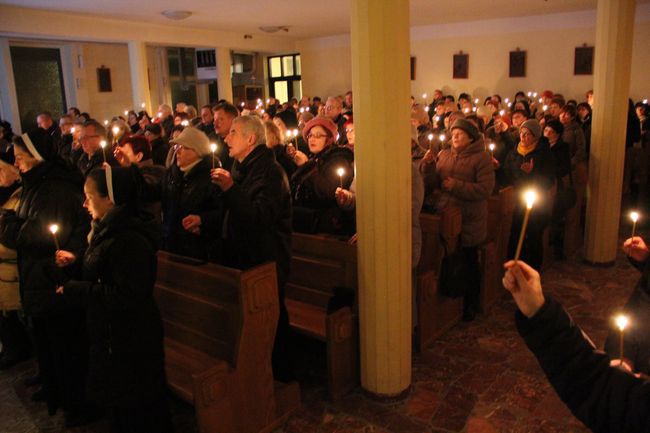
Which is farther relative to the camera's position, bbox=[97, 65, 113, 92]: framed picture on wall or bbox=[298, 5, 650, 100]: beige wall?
bbox=[97, 65, 113, 92]: framed picture on wall

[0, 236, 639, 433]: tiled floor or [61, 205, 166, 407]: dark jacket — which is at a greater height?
[61, 205, 166, 407]: dark jacket

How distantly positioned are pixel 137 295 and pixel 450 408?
7.09ft

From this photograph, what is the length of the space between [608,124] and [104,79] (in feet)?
41.6

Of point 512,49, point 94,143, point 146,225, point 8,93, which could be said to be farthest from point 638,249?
point 512,49

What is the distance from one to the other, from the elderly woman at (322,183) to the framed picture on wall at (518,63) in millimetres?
13011

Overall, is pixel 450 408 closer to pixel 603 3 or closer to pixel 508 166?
pixel 508 166

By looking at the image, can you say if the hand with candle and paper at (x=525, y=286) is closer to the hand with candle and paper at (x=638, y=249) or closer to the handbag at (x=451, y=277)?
the hand with candle and paper at (x=638, y=249)

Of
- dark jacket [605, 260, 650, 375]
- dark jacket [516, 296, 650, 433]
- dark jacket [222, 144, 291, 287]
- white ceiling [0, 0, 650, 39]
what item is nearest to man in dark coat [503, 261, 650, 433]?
dark jacket [516, 296, 650, 433]

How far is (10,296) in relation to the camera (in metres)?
4.14

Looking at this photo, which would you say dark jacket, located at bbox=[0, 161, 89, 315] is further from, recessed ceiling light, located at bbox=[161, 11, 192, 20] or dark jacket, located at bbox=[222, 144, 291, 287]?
recessed ceiling light, located at bbox=[161, 11, 192, 20]

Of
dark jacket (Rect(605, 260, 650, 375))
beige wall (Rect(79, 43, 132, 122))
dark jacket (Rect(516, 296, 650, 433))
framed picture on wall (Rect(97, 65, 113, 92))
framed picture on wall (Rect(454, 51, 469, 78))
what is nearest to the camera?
dark jacket (Rect(516, 296, 650, 433))

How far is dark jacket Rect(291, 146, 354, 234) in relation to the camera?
4109mm

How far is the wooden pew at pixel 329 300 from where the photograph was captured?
12.4ft

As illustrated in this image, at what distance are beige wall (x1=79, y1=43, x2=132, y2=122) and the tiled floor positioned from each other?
37.5 feet
